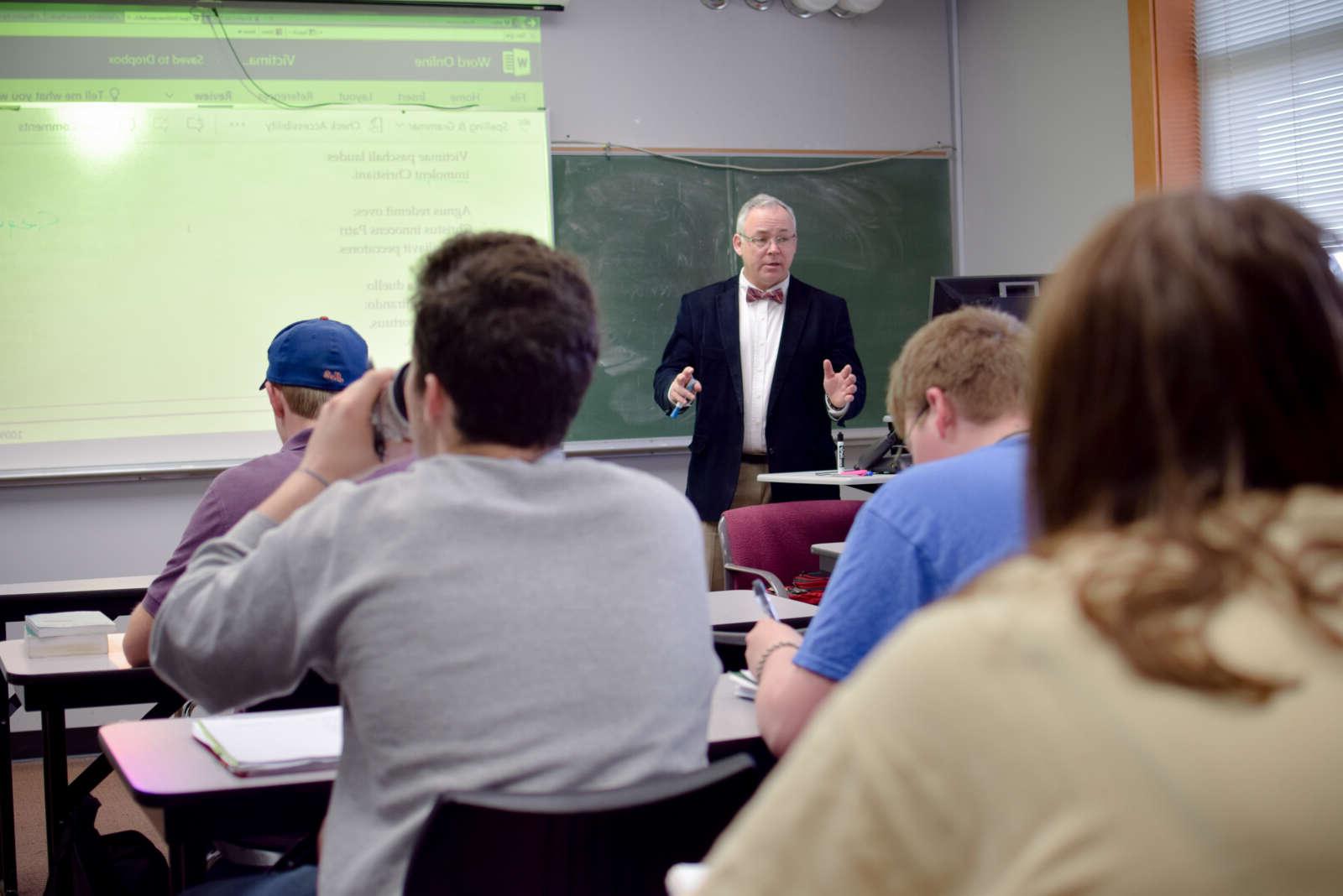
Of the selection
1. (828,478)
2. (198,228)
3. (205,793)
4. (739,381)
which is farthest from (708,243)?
(205,793)

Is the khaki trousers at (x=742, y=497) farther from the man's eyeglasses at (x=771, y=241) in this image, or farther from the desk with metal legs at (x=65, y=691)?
the desk with metal legs at (x=65, y=691)

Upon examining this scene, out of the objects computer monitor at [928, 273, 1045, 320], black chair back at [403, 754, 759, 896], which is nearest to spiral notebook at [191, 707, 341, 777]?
black chair back at [403, 754, 759, 896]

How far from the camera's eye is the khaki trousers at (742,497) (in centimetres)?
443

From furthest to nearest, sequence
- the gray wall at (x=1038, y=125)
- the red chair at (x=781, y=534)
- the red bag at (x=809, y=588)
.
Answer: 1. the gray wall at (x=1038, y=125)
2. the red chair at (x=781, y=534)
3. the red bag at (x=809, y=588)

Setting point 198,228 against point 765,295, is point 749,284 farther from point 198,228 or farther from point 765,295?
point 198,228

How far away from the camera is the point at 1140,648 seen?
0.48m

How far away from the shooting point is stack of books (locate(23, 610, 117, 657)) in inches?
87.6

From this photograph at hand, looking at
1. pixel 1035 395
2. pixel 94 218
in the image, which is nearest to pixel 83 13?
pixel 94 218

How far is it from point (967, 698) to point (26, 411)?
15.1ft

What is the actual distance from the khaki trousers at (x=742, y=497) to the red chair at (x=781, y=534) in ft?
2.86

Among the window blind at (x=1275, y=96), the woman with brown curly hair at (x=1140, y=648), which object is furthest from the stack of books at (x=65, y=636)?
the window blind at (x=1275, y=96)

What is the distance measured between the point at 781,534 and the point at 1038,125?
2.65 m

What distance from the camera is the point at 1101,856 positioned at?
477 mm

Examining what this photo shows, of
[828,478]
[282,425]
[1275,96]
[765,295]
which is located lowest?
[828,478]
